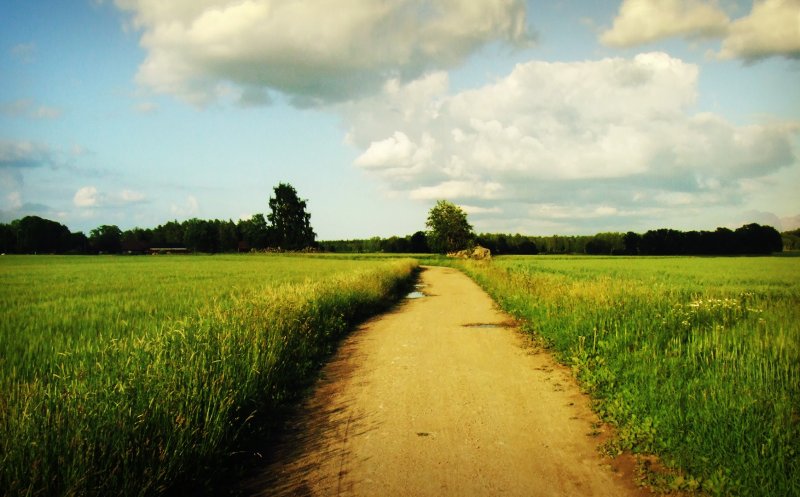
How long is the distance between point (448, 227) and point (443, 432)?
7361 cm

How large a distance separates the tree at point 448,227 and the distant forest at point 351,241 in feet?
34.3

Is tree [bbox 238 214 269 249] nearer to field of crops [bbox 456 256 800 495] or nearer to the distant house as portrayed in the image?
the distant house

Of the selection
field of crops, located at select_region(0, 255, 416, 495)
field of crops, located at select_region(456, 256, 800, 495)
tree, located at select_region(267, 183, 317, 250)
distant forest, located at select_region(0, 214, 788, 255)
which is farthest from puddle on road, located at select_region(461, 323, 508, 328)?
tree, located at select_region(267, 183, 317, 250)

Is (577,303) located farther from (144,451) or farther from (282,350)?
(144,451)

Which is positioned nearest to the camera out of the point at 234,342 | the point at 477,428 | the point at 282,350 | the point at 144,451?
the point at 144,451

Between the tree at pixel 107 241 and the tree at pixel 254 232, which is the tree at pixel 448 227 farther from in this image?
the tree at pixel 107 241

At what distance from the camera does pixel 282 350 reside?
7367 millimetres

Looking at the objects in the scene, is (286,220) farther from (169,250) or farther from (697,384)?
(697,384)

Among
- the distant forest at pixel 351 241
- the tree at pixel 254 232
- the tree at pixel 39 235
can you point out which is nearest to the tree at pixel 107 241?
the distant forest at pixel 351 241

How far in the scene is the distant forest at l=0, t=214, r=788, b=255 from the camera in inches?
3519

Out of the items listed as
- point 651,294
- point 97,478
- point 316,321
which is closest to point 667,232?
point 651,294

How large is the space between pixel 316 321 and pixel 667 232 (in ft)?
362

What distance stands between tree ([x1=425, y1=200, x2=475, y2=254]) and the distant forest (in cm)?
1046

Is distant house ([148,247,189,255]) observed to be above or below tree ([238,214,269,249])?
below
